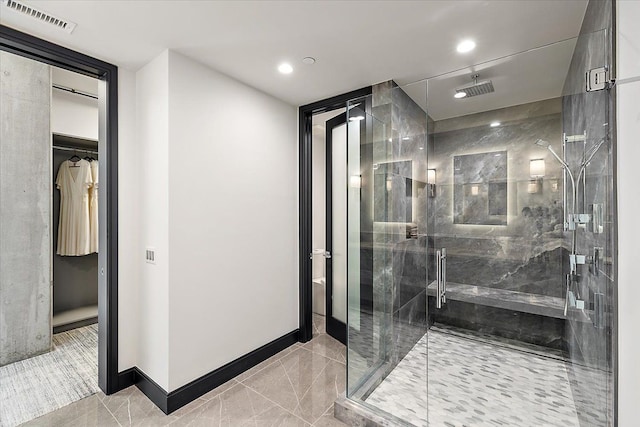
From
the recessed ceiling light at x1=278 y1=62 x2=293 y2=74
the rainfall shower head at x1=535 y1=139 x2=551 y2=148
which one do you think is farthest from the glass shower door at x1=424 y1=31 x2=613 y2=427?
the recessed ceiling light at x1=278 y1=62 x2=293 y2=74

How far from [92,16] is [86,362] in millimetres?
2816

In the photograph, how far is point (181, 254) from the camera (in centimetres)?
219

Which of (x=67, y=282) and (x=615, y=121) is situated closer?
(x=615, y=121)

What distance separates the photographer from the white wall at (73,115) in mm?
3199

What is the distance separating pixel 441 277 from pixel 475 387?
881 millimetres

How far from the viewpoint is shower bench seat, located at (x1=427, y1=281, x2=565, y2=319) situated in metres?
2.56

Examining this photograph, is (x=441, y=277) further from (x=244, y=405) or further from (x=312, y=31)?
(x=312, y=31)

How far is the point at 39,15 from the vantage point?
1.71 m

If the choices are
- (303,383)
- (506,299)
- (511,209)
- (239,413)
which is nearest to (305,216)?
(303,383)

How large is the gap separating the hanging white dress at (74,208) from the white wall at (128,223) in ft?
5.97

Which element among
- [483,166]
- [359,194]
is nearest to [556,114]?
[483,166]

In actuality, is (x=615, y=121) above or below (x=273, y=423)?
above

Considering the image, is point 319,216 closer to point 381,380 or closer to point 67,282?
point 381,380

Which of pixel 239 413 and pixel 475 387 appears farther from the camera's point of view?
pixel 475 387
